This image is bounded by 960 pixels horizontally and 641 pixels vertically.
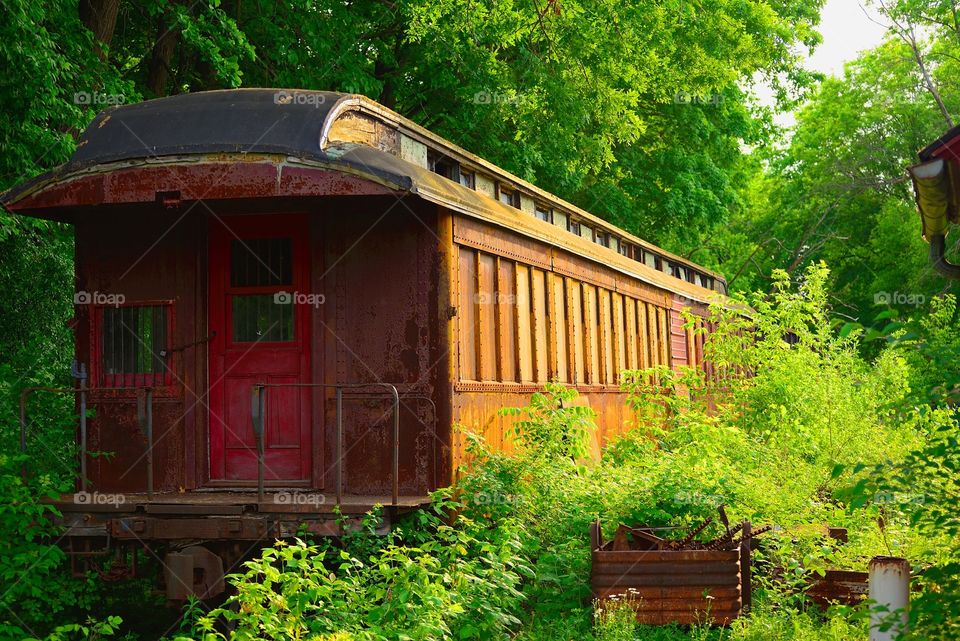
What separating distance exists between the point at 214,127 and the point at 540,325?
14.4ft

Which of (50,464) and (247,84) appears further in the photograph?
(247,84)

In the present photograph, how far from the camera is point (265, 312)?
9.96 metres

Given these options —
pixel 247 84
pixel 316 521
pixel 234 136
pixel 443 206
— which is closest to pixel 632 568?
pixel 316 521

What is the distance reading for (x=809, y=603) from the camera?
8867 millimetres

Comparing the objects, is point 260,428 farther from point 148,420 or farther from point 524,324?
point 524,324

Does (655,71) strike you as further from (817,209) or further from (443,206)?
(817,209)

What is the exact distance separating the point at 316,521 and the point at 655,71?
15.0 metres

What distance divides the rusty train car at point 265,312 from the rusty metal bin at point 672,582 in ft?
5.57

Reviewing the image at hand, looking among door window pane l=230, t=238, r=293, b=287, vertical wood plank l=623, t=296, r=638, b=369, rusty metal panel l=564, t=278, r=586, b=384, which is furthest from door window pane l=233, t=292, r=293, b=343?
vertical wood plank l=623, t=296, r=638, b=369

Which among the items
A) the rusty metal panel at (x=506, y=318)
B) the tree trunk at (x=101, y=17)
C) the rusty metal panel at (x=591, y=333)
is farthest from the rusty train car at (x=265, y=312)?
the tree trunk at (x=101, y=17)

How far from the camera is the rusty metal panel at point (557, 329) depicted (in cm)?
1247

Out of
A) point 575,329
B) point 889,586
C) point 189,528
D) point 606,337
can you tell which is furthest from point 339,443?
point 606,337

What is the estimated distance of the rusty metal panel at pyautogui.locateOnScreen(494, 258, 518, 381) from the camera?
36.0 feet

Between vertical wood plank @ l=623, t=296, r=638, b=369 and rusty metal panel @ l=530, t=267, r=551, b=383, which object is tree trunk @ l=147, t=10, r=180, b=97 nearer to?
vertical wood plank @ l=623, t=296, r=638, b=369
